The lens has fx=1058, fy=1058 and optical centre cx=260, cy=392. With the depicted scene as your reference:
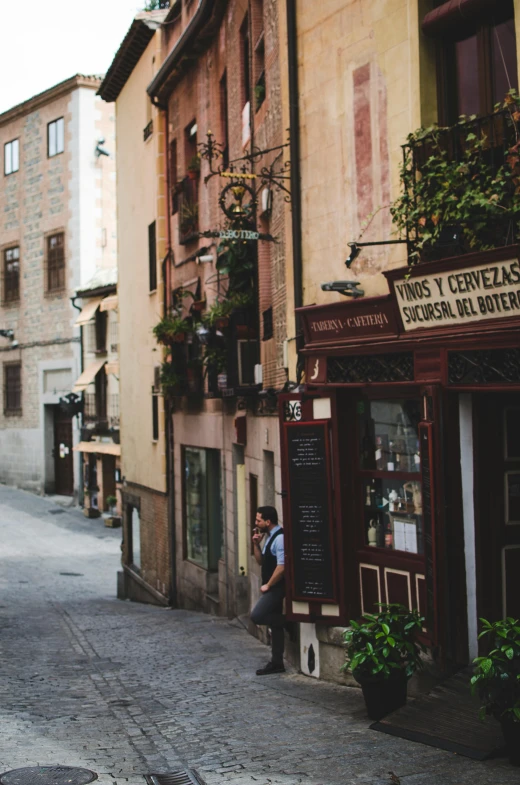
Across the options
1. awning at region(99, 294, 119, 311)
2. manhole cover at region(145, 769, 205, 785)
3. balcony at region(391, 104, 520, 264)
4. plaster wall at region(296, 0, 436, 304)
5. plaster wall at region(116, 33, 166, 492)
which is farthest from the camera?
awning at region(99, 294, 119, 311)

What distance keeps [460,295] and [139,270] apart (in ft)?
51.9

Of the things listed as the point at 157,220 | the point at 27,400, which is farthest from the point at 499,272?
the point at 27,400

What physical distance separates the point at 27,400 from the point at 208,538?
975 inches

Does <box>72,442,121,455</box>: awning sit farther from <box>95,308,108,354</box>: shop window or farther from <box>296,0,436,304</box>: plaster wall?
<box>296,0,436,304</box>: plaster wall

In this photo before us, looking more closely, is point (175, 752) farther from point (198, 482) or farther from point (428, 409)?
point (198, 482)

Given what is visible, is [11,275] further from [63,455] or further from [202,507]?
[202,507]

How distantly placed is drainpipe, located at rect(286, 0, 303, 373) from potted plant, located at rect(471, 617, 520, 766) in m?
4.76

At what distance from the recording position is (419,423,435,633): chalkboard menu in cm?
881

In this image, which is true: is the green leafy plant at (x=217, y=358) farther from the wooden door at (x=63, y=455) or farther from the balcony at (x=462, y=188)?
the wooden door at (x=63, y=455)

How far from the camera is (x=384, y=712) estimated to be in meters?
8.51

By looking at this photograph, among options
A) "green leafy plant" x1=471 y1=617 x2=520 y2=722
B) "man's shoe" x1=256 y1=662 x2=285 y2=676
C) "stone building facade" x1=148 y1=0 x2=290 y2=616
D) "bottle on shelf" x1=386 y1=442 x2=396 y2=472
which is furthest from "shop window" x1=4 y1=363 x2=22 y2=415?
"green leafy plant" x1=471 y1=617 x2=520 y2=722

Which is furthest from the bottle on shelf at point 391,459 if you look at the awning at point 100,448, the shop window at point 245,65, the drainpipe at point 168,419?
the awning at point 100,448

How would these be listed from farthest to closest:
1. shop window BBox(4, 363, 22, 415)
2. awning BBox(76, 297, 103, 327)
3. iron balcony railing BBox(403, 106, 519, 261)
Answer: shop window BBox(4, 363, 22, 415) < awning BBox(76, 297, 103, 327) < iron balcony railing BBox(403, 106, 519, 261)

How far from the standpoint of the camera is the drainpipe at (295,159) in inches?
434
